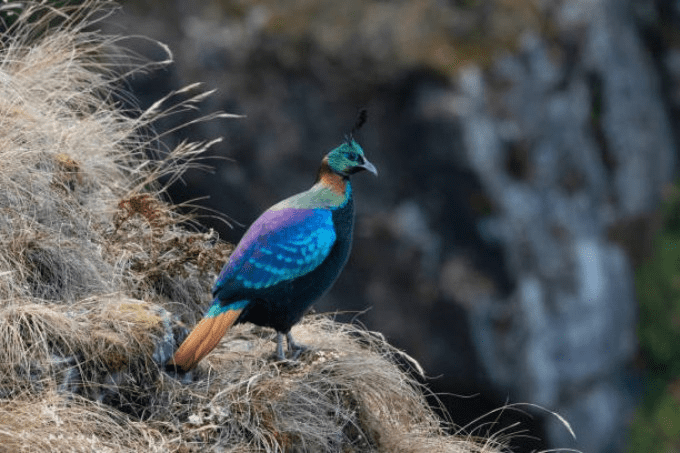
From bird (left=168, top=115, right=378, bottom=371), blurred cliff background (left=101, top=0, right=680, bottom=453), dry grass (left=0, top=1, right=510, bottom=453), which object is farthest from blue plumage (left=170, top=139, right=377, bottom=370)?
blurred cliff background (left=101, top=0, right=680, bottom=453)

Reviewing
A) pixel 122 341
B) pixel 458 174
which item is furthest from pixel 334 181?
pixel 458 174

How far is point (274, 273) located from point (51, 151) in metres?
1.35

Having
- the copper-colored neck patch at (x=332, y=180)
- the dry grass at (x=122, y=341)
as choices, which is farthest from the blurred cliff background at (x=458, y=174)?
the copper-colored neck patch at (x=332, y=180)

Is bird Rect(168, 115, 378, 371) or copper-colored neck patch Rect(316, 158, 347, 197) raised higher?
copper-colored neck patch Rect(316, 158, 347, 197)

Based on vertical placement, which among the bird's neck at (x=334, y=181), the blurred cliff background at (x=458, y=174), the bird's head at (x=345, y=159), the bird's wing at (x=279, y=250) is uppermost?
the bird's head at (x=345, y=159)

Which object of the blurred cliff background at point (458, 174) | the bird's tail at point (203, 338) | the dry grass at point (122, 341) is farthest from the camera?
the blurred cliff background at point (458, 174)

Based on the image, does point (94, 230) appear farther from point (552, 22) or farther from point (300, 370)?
point (552, 22)

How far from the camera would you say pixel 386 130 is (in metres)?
10.0

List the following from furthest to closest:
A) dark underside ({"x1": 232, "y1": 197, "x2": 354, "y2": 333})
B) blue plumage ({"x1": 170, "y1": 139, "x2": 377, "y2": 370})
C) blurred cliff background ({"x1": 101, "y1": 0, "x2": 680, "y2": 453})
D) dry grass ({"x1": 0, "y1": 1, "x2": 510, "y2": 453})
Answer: blurred cliff background ({"x1": 101, "y1": 0, "x2": 680, "y2": 453}) < dark underside ({"x1": 232, "y1": 197, "x2": 354, "y2": 333}) < blue plumage ({"x1": 170, "y1": 139, "x2": 377, "y2": 370}) < dry grass ({"x1": 0, "y1": 1, "x2": 510, "y2": 453})

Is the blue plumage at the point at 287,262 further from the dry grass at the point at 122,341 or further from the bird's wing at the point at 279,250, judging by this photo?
the dry grass at the point at 122,341

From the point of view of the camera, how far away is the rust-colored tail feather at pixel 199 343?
4.12m

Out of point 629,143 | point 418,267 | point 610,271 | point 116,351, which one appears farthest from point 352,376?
point 629,143

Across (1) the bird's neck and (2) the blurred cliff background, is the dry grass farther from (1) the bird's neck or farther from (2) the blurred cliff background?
(2) the blurred cliff background

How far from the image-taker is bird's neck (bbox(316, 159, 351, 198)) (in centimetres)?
459
